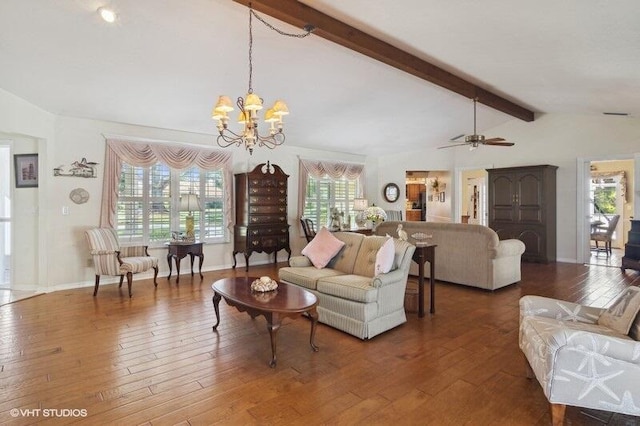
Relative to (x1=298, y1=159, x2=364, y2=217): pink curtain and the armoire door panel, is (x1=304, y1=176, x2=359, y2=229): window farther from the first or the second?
the armoire door panel

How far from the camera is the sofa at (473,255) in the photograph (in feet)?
15.6

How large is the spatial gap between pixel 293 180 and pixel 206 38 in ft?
13.9

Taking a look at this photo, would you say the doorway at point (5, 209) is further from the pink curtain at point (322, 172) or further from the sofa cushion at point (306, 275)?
the pink curtain at point (322, 172)

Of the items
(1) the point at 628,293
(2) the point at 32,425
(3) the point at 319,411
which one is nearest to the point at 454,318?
(1) the point at 628,293

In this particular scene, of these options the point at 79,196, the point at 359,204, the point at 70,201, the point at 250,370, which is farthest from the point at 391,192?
the point at 250,370

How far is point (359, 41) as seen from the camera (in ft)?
11.8

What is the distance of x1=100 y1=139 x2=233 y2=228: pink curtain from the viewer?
532 centimetres

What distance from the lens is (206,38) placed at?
A: 3547 mm

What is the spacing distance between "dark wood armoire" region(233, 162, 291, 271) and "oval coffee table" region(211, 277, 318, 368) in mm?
2964

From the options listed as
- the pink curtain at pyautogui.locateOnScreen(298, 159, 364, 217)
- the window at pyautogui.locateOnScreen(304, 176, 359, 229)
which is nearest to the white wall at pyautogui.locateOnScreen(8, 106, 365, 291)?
the pink curtain at pyautogui.locateOnScreen(298, 159, 364, 217)

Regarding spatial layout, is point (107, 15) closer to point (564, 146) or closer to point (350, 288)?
point (350, 288)

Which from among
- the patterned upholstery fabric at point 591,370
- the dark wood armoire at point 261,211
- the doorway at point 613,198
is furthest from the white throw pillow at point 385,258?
the doorway at point 613,198

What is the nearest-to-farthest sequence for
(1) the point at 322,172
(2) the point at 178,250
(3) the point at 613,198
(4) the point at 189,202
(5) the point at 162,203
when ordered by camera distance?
(2) the point at 178,250 → (4) the point at 189,202 → (5) the point at 162,203 → (1) the point at 322,172 → (3) the point at 613,198

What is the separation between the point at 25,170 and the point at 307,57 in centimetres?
447
